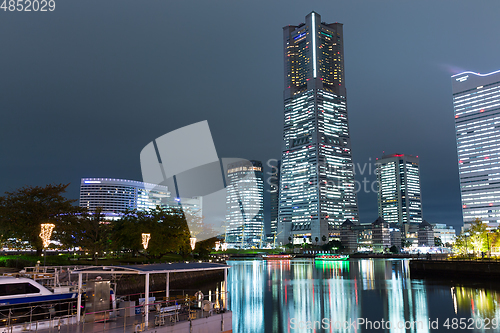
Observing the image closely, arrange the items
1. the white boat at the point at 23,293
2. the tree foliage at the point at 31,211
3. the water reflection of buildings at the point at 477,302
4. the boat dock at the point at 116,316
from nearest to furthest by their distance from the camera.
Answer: the boat dock at the point at 116,316 < the white boat at the point at 23,293 < the water reflection of buildings at the point at 477,302 < the tree foliage at the point at 31,211

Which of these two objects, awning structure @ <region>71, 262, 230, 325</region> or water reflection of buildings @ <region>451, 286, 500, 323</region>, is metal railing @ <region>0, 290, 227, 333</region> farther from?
water reflection of buildings @ <region>451, 286, 500, 323</region>

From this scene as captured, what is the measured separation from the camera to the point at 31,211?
51625 mm

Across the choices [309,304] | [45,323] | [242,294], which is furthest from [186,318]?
[242,294]

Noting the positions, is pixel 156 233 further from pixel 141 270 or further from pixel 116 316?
pixel 141 270

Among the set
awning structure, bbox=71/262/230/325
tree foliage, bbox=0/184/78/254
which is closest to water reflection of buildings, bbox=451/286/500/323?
awning structure, bbox=71/262/230/325

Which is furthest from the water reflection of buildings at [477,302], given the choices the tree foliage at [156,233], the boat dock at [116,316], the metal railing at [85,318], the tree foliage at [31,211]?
the tree foliage at [31,211]

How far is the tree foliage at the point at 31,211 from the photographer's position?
50.4 m

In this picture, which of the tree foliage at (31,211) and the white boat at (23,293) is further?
the tree foliage at (31,211)

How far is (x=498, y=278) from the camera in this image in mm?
58844

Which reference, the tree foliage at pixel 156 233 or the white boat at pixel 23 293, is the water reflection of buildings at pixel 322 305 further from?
the tree foliage at pixel 156 233

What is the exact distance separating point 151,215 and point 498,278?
58.8 meters

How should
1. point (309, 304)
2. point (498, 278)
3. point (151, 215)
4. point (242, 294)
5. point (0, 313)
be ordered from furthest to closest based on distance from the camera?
point (151, 215), point (498, 278), point (242, 294), point (309, 304), point (0, 313)

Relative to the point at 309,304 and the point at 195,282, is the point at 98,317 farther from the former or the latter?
the point at 195,282

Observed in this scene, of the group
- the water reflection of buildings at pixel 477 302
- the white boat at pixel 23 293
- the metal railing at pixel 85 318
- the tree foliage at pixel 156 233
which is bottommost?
the water reflection of buildings at pixel 477 302
